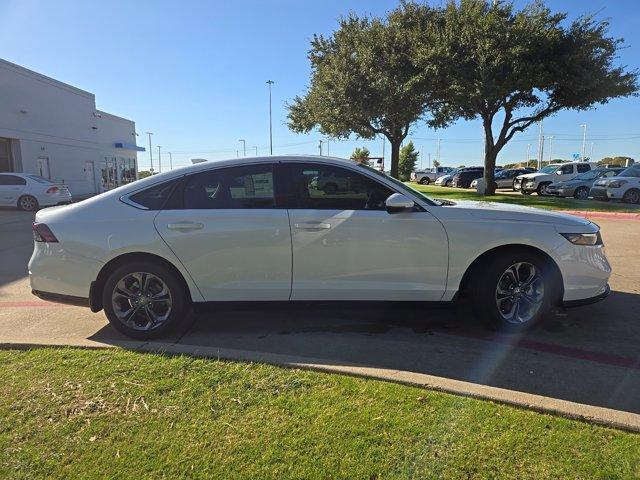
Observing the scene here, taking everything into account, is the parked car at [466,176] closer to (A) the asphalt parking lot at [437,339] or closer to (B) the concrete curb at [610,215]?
(B) the concrete curb at [610,215]

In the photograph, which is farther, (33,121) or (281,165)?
(33,121)

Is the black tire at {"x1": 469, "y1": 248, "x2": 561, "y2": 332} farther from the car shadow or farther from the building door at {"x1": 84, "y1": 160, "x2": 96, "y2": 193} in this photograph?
the building door at {"x1": 84, "y1": 160, "x2": 96, "y2": 193}

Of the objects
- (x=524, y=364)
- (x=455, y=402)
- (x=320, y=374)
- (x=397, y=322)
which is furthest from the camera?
(x=397, y=322)

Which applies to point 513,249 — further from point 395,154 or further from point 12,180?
point 395,154

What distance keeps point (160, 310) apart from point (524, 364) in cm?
312

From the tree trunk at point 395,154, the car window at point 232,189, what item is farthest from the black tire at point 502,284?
the tree trunk at point 395,154

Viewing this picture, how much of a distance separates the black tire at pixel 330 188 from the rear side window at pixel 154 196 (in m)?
1.36

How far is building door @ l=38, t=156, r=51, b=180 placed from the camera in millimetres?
26641

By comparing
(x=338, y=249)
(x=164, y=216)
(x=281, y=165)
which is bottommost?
(x=338, y=249)

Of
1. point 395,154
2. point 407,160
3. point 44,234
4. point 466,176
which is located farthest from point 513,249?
point 407,160

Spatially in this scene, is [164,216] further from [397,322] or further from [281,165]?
[397,322]

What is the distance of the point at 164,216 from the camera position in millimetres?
4234

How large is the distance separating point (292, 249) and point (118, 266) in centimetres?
156

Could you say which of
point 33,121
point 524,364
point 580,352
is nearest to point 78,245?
point 524,364
